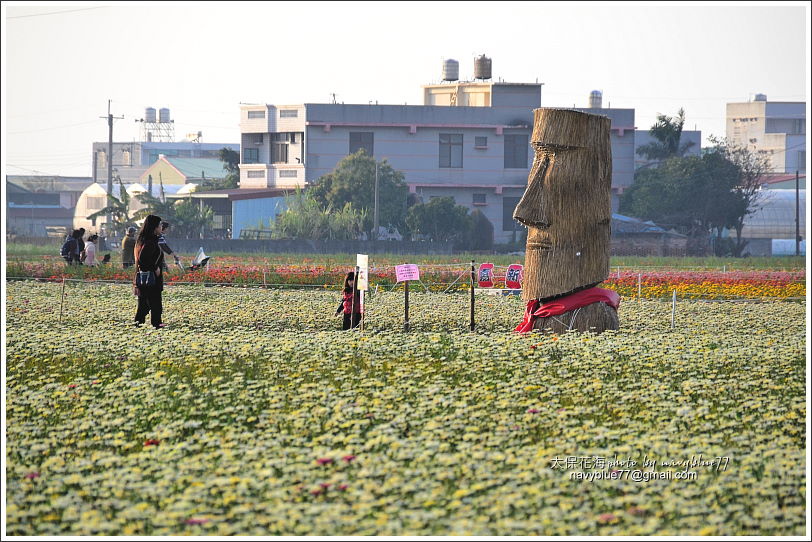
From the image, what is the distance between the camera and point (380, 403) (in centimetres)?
1049

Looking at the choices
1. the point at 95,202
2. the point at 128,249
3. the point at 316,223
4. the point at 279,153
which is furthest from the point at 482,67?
the point at 128,249

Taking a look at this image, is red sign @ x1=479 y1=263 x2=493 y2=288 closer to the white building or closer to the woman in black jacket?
the woman in black jacket

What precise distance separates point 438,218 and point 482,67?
737 inches

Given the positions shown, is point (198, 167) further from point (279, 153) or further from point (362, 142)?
point (362, 142)

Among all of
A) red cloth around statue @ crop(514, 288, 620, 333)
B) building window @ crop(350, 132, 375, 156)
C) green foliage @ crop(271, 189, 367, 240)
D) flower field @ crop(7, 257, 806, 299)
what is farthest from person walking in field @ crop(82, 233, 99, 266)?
building window @ crop(350, 132, 375, 156)

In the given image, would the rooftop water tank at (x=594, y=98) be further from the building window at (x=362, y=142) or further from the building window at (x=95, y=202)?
the building window at (x=95, y=202)

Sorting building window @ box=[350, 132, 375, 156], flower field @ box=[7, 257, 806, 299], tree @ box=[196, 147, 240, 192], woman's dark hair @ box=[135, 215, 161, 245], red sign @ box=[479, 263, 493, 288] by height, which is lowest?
flower field @ box=[7, 257, 806, 299]

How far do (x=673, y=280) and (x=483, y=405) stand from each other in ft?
60.6

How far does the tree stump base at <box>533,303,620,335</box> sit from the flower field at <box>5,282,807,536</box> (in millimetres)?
429

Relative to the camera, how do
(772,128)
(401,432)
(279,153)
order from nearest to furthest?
(401,432) < (279,153) < (772,128)

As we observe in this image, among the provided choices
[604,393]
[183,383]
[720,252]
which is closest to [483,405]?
[604,393]

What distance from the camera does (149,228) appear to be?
16844 millimetres

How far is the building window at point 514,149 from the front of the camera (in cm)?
6631

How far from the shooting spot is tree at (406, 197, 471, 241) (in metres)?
57.7
